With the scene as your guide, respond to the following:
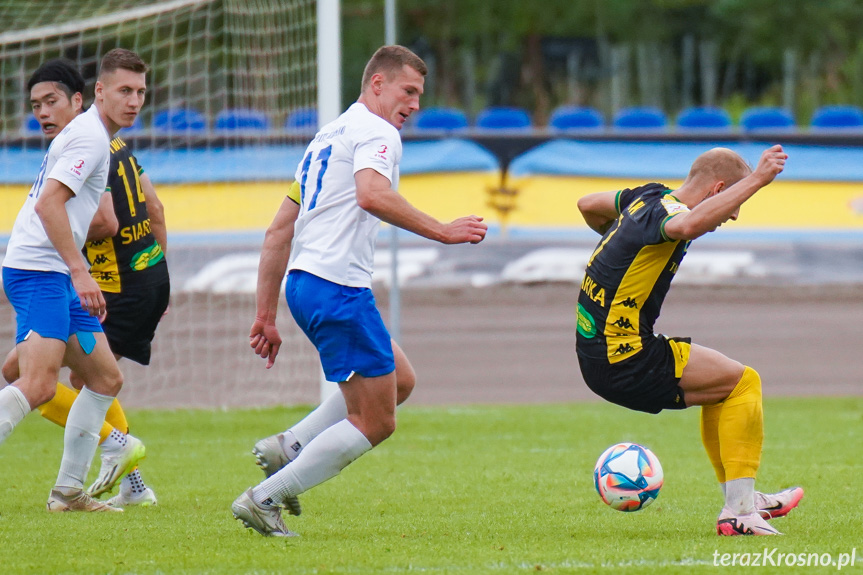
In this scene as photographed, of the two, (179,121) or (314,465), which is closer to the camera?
(314,465)

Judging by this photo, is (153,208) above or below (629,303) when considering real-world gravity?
above

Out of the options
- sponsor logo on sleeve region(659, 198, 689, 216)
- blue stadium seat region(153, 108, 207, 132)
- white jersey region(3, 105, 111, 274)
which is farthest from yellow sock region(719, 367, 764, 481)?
blue stadium seat region(153, 108, 207, 132)

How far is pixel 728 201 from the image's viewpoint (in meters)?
5.02

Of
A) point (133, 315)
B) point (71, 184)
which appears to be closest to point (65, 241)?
point (71, 184)

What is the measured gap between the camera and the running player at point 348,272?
5.23 meters

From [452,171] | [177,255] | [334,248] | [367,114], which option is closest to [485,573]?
[334,248]

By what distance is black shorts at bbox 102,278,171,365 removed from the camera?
7.08m

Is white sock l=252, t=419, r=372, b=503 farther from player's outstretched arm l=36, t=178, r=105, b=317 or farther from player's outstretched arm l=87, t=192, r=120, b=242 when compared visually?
player's outstretched arm l=87, t=192, r=120, b=242

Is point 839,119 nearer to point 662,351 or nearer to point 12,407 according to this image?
point 662,351

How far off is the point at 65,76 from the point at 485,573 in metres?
3.77

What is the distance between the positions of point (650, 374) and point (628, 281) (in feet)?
1.37

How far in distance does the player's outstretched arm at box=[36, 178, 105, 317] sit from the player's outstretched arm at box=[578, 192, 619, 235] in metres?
2.30

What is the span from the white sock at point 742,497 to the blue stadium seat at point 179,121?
9.76 m

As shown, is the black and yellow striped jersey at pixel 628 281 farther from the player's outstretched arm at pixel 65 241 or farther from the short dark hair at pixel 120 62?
the short dark hair at pixel 120 62
